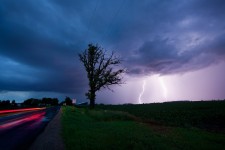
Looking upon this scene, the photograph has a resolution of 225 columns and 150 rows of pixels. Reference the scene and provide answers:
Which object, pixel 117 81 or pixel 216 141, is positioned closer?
pixel 216 141

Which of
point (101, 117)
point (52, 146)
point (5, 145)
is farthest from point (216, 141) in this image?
point (101, 117)

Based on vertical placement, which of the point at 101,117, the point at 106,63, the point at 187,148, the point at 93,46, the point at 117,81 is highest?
the point at 93,46

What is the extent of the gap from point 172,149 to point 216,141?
4.52 metres

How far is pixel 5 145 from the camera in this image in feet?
36.9

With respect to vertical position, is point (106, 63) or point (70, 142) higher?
point (106, 63)

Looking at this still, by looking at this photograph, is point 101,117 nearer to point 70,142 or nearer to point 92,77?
point 70,142

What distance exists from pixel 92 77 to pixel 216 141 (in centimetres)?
3827

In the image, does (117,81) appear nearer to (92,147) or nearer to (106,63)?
(106,63)

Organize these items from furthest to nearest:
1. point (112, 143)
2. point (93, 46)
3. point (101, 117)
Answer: point (93, 46) → point (101, 117) → point (112, 143)

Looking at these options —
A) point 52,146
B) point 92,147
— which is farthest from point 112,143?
point 52,146

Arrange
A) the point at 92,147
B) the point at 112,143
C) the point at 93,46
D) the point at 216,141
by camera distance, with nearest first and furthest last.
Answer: the point at 92,147, the point at 112,143, the point at 216,141, the point at 93,46

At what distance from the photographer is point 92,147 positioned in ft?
34.0

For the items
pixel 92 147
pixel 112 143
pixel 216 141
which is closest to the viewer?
pixel 92 147

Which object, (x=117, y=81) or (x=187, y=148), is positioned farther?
(x=117, y=81)
